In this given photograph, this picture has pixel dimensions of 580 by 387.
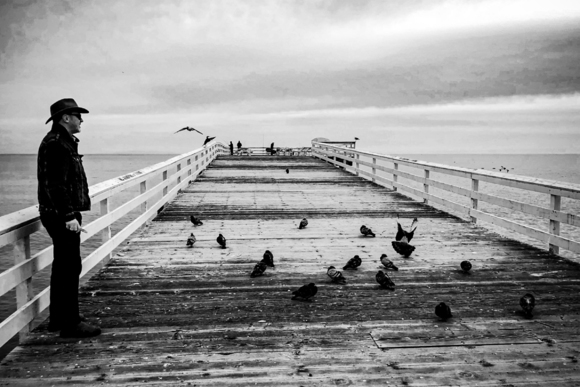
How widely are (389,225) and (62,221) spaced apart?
7.03 metres

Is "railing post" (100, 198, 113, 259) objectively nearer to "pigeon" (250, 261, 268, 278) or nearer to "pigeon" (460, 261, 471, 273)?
"pigeon" (250, 261, 268, 278)

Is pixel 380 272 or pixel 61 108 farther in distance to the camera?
pixel 380 272

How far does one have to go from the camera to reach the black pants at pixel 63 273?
3961 mm

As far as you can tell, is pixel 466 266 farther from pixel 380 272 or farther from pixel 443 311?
pixel 443 311

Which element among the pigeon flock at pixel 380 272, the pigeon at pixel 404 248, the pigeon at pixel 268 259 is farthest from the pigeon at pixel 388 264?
the pigeon at pixel 268 259

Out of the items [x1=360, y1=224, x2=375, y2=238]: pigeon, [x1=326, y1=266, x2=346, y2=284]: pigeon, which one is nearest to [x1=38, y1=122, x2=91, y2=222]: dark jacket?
[x1=326, y1=266, x2=346, y2=284]: pigeon

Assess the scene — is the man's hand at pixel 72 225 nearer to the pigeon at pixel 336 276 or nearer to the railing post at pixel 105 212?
the railing post at pixel 105 212

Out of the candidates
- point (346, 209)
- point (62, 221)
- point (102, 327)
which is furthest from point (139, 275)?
point (346, 209)

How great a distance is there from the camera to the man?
3.83 meters

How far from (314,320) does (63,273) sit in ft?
7.51

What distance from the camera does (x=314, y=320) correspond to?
4574 millimetres

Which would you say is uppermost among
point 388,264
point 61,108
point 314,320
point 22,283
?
point 61,108

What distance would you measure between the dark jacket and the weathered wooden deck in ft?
3.83

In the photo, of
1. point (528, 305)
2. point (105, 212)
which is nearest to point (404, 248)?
point (528, 305)
